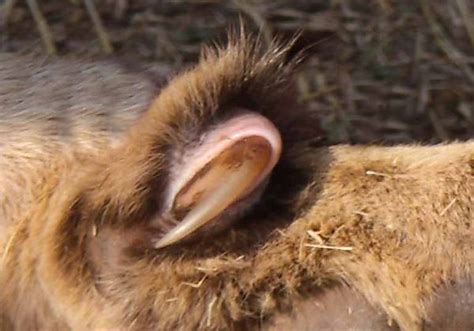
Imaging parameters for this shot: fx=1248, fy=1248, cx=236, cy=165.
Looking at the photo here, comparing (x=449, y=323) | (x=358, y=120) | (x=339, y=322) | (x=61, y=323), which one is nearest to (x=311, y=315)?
(x=339, y=322)

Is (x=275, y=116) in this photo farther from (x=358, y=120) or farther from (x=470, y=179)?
(x=358, y=120)

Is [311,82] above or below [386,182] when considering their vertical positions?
below

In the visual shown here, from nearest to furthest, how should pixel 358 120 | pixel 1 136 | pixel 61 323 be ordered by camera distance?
pixel 61 323 < pixel 1 136 < pixel 358 120

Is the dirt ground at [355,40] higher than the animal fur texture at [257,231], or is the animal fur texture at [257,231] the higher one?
the animal fur texture at [257,231]

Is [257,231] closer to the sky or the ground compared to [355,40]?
closer to the sky

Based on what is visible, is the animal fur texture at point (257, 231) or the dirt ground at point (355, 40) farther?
the dirt ground at point (355, 40)
